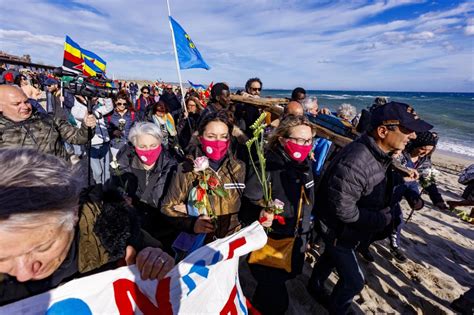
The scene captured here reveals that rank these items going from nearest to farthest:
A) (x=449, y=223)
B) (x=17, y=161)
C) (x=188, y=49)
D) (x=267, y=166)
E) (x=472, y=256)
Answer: (x=17, y=161)
(x=267, y=166)
(x=472, y=256)
(x=449, y=223)
(x=188, y=49)

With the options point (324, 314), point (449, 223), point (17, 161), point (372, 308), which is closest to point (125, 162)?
point (17, 161)

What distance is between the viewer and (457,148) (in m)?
15.4

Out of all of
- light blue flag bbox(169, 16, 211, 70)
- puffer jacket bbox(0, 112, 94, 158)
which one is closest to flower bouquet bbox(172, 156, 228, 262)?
puffer jacket bbox(0, 112, 94, 158)

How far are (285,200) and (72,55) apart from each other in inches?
260

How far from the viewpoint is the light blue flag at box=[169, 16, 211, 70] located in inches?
227

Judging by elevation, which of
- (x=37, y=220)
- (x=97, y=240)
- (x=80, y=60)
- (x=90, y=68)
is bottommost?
(x=97, y=240)

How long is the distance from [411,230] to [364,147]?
3867 mm

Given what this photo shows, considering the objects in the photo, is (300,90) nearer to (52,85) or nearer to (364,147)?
(364,147)

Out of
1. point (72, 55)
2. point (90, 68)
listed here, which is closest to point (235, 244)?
point (72, 55)

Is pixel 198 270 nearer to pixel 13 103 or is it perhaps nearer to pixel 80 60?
pixel 13 103

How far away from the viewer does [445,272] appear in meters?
3.68

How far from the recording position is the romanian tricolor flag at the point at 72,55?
602 centimetres

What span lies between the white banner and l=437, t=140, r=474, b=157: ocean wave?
57.5 ft

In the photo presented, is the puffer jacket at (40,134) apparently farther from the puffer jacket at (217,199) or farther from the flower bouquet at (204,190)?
the flower bouquet at (204,190)
